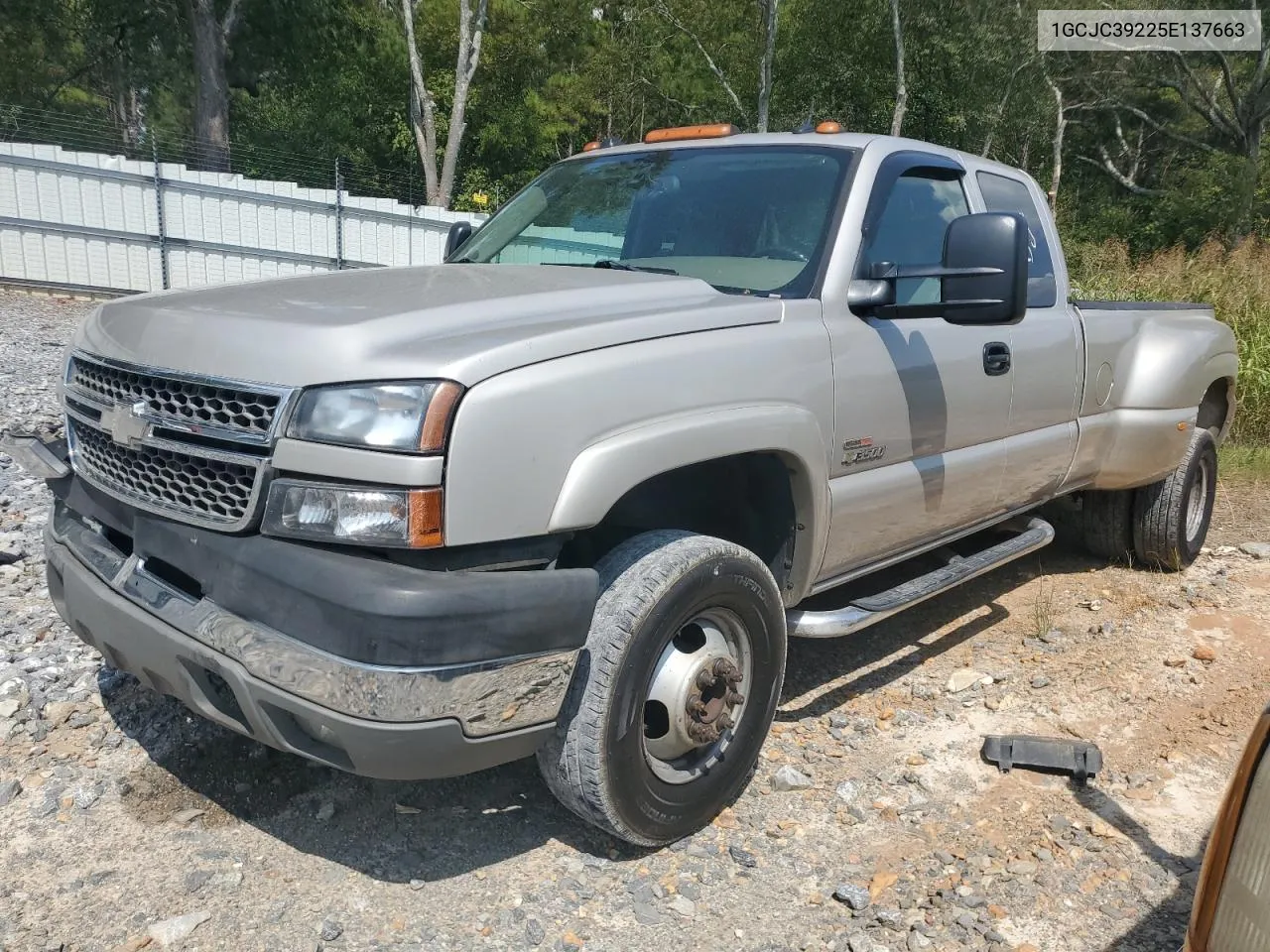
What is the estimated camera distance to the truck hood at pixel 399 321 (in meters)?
2.18

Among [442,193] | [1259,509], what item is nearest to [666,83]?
[442,193]

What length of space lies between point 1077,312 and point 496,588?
336 centimetres

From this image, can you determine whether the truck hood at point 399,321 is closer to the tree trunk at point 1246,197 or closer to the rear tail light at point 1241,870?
the rear tail light at point 1241,870

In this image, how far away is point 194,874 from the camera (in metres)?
2.59

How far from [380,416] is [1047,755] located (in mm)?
2486

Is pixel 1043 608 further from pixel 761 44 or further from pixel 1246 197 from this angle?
pixel 761 44

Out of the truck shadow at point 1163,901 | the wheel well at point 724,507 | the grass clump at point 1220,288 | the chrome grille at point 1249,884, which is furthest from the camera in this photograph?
the grass clump at point 1220,288

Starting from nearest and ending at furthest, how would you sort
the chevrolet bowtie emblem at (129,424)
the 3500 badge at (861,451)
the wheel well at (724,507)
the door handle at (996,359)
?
the chevrolet bowtie emblem at (129,424) < the wheel well at (724,507) < the 3500 badge at (861,451) < the door handle at (996,359)

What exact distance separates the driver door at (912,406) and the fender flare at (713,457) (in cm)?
12

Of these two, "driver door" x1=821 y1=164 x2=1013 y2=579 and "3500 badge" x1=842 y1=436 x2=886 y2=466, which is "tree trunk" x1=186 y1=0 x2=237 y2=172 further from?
"3500 badge" x1=842 y1=436 x2=886 y2=466

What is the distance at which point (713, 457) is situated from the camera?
Answer: 2.58 m

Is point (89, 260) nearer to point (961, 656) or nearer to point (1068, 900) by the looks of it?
point (961, 656)

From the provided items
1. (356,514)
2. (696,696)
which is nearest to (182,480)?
(356,514)

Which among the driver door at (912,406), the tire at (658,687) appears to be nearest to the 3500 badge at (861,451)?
the driver door at (912,406)
